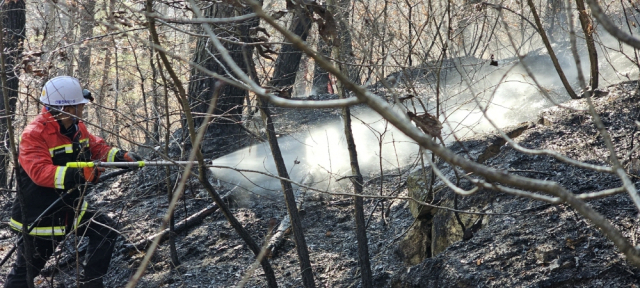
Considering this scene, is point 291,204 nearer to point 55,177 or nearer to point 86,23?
point 55,177

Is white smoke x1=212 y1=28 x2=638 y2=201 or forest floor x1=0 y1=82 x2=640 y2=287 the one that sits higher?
Answer: white smoke x1=212 y1=28 x2=638 y2=201

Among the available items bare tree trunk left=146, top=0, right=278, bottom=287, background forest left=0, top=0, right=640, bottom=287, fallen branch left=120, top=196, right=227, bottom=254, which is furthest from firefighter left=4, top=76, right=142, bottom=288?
bare tree trunk left=146, top=0, right=278, bottom=287

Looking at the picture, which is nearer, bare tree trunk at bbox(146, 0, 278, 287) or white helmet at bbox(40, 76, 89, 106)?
bare tree trunk at bbox(146, 0, 278, 287)

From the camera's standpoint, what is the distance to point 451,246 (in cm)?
358

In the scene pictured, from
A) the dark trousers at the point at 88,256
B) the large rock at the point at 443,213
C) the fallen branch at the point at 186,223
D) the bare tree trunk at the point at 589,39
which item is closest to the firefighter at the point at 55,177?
the dark trousers at the point at 88,256

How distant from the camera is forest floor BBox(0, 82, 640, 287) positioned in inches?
119

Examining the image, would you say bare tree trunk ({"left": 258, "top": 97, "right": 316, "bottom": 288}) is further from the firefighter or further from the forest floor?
the firefighter

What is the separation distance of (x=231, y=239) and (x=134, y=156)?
1286mm

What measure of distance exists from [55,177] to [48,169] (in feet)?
0.36

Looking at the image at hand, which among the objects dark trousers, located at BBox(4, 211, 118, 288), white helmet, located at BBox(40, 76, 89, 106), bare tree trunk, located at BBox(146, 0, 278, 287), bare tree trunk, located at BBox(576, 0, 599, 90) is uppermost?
bare tree trunk, located at BBox(576, 0, 599, 90)

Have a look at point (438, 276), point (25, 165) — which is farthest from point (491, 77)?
point (25, 165)

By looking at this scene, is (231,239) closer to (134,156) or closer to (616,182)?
(134,156)

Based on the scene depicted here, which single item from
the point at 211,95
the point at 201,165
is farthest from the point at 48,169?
the point at 211,95

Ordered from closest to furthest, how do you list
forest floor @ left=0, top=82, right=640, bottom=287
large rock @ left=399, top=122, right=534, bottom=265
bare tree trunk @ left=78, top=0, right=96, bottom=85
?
1. forest floor @ left=0, top=82, right=640, bottom=287
2. bare tree trunk @ left=78, top=0, right=96, bottom=85
3. large rock @ left=399, top=122, right=534, bottom=265
